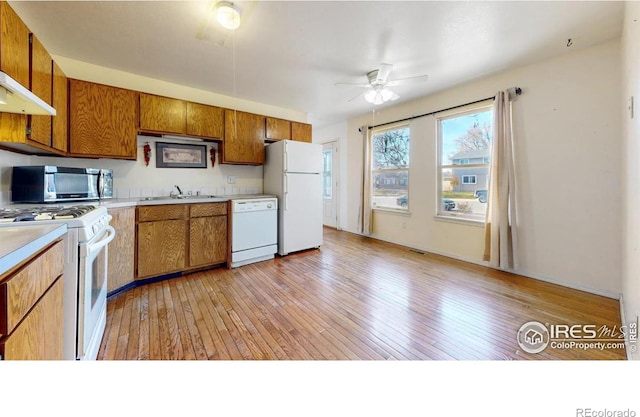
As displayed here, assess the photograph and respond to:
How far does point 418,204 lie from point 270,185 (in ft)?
8.06

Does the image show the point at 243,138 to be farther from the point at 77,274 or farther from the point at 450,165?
the point at 450,165

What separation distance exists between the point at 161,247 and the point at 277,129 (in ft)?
7.73

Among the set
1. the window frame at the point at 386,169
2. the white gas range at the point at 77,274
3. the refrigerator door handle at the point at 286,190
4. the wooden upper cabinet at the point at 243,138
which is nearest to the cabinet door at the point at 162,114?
the wooden upper cabinet at the point at 243,138

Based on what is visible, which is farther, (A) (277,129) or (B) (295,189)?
(A) (277,129)

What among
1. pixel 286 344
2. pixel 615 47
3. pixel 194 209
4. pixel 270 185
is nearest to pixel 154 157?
pixel 194 209

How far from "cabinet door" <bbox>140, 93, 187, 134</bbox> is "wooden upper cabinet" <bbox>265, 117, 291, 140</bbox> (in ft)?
3.82

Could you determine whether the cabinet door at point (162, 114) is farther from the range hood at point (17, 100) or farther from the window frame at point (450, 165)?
the window frame at point (450, 165)

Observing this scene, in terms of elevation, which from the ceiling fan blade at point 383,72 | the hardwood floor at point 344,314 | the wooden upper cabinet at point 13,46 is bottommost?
the hardwood floor at point 344,314

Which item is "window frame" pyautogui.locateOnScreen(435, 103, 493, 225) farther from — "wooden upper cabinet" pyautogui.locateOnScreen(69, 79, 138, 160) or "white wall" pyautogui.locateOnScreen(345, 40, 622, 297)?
"wooden upper cabinet" pyautogui.locateOnScreen(69, 79, 138, 160)

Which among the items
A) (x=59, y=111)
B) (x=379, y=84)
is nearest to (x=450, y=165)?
(x=379, y=84)

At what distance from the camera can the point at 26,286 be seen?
2.68 feet

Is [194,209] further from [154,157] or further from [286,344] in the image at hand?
[286,344]

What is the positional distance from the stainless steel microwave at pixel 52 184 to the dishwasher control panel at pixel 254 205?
1.33m

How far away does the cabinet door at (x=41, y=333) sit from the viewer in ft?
2.48
